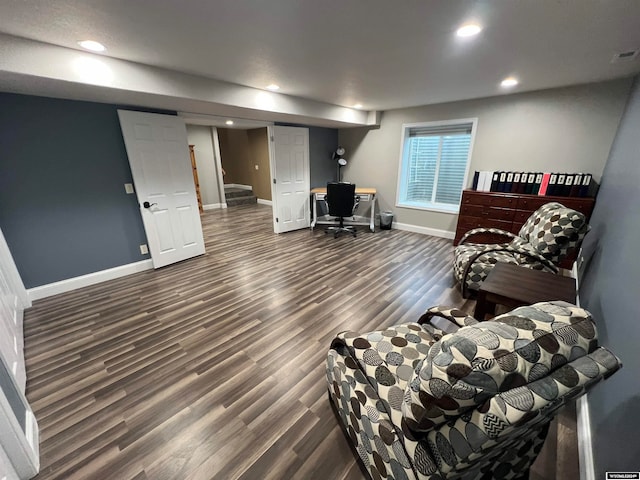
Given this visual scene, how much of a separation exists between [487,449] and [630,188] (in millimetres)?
2425

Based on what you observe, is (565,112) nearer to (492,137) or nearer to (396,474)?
(492,137)

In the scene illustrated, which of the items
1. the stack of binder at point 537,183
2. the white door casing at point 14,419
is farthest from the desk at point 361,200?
the white door casing at point 14,419

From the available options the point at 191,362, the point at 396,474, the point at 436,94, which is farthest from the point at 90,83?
the point at 436,94

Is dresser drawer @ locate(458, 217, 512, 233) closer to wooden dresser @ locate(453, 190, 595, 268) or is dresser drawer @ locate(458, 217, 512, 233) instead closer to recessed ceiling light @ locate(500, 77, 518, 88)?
wooden dresser @ locate(453, 190, 595, 268)

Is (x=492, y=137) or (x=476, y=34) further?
(x=492, y=137)

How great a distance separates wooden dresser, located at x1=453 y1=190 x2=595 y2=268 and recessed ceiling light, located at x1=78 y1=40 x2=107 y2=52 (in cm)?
454

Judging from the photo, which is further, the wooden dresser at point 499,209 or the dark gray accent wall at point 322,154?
the dark gray accent wall at point 322,154

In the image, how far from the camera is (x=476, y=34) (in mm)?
1804

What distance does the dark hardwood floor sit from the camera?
133 centimetres

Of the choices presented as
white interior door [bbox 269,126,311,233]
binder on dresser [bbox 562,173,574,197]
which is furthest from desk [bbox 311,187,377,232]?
binder on dresser [bbox 562,173,574,197]

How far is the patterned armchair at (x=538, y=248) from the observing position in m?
2.32

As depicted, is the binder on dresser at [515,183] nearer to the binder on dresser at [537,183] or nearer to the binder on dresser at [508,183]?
the binder on dresser at [508,183]

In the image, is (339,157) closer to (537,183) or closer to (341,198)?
(341,198)

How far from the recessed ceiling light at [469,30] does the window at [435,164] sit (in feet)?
8.83
